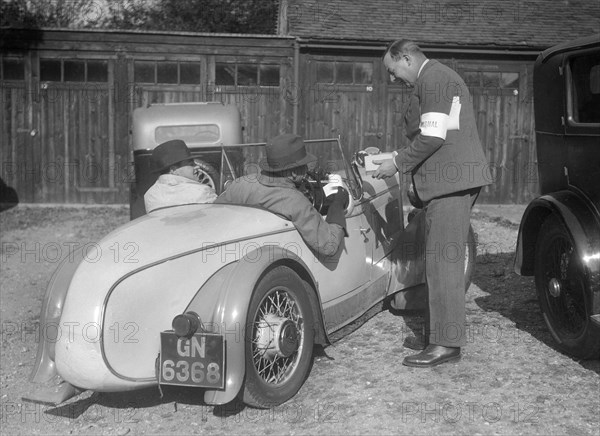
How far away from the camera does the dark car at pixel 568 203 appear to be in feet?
15.0

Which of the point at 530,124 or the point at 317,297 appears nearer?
the point at 317,297

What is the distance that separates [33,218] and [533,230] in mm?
9257

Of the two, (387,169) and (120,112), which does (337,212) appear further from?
(120,112)

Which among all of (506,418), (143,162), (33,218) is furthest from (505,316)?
(33,218)

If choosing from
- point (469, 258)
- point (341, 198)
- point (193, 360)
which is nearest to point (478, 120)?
point (469, 258)

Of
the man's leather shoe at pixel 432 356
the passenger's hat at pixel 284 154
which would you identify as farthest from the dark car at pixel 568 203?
the passenger's hat at pixel 284 154

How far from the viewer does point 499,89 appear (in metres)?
14.1

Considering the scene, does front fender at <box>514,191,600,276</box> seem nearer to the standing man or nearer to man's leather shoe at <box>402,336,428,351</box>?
the standing man

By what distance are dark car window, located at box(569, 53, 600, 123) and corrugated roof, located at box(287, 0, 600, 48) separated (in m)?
8.76

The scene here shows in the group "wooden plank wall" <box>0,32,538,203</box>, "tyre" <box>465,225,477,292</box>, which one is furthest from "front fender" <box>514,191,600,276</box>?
"wooden plank wall" <box>0,32,538,203</box>

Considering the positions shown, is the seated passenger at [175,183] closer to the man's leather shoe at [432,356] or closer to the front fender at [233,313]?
the front fender at [233,313]

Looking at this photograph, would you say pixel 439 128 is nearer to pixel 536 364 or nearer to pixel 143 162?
pixel 536 364

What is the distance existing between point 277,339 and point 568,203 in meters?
2.04

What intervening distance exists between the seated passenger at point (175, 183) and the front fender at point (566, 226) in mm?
2146
